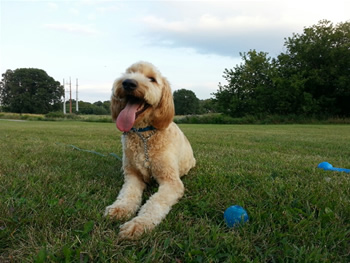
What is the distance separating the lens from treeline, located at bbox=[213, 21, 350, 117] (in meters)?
31.8

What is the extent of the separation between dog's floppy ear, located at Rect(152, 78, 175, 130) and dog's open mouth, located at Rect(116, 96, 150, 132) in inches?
6.7

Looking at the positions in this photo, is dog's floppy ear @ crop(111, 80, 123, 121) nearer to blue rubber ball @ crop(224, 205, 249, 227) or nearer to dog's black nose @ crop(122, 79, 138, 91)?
dog's black nose @ crop(122, 79, 138, 91)

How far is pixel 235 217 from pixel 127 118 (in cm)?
164

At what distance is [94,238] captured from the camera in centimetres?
165

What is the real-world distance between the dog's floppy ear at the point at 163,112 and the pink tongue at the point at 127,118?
11.5 inches

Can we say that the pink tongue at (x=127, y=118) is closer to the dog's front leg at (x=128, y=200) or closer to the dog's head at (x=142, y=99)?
the dog's head at (x=142, y=99)

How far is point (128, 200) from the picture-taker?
248 cm

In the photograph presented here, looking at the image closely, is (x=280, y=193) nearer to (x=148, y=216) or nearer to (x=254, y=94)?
(x=148, y=216)

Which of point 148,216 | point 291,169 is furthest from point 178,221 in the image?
point 291,169

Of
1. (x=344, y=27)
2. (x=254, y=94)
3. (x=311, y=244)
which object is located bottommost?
(x=311, y=244)

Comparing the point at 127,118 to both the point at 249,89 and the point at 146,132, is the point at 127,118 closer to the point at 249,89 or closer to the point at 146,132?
the point at 146,132

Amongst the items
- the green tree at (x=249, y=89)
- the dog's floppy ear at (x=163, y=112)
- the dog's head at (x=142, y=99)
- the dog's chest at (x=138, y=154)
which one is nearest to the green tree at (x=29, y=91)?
the green tree at (x=249, y=89)

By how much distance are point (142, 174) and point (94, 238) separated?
143cm

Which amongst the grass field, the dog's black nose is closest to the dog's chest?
the grass field
